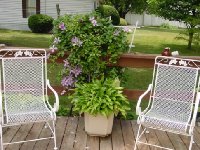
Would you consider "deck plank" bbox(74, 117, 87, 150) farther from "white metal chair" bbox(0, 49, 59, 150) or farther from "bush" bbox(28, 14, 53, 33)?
"bush" bbox(28, 14, 53, 33)

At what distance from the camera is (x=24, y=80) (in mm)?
3719

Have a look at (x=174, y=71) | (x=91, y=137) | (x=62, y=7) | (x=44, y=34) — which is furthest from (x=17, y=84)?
(x=62, y=7)

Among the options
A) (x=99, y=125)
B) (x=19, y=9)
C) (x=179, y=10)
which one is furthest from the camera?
(x=19, y=9)

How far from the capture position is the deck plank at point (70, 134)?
348cm

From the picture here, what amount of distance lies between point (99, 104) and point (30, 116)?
2.50ft

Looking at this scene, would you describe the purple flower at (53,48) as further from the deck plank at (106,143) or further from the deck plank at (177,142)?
the deck plank at (177,142)

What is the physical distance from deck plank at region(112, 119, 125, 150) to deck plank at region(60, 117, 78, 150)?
448 mm

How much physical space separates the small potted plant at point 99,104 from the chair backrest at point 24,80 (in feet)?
1.44

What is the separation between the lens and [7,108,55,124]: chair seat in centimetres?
315

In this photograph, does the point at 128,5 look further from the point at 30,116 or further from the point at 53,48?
the point at 30,116

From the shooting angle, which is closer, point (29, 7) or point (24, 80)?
point (24, 80)

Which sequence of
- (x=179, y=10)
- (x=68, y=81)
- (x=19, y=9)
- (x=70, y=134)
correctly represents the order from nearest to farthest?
(x=70, y=134) → (x=68, y=81) → (x=179, y=10) → (x=19, y=9)

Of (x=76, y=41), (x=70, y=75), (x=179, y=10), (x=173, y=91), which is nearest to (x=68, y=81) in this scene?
(x=70, y=75)

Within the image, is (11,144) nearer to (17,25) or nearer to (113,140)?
(113,140)
